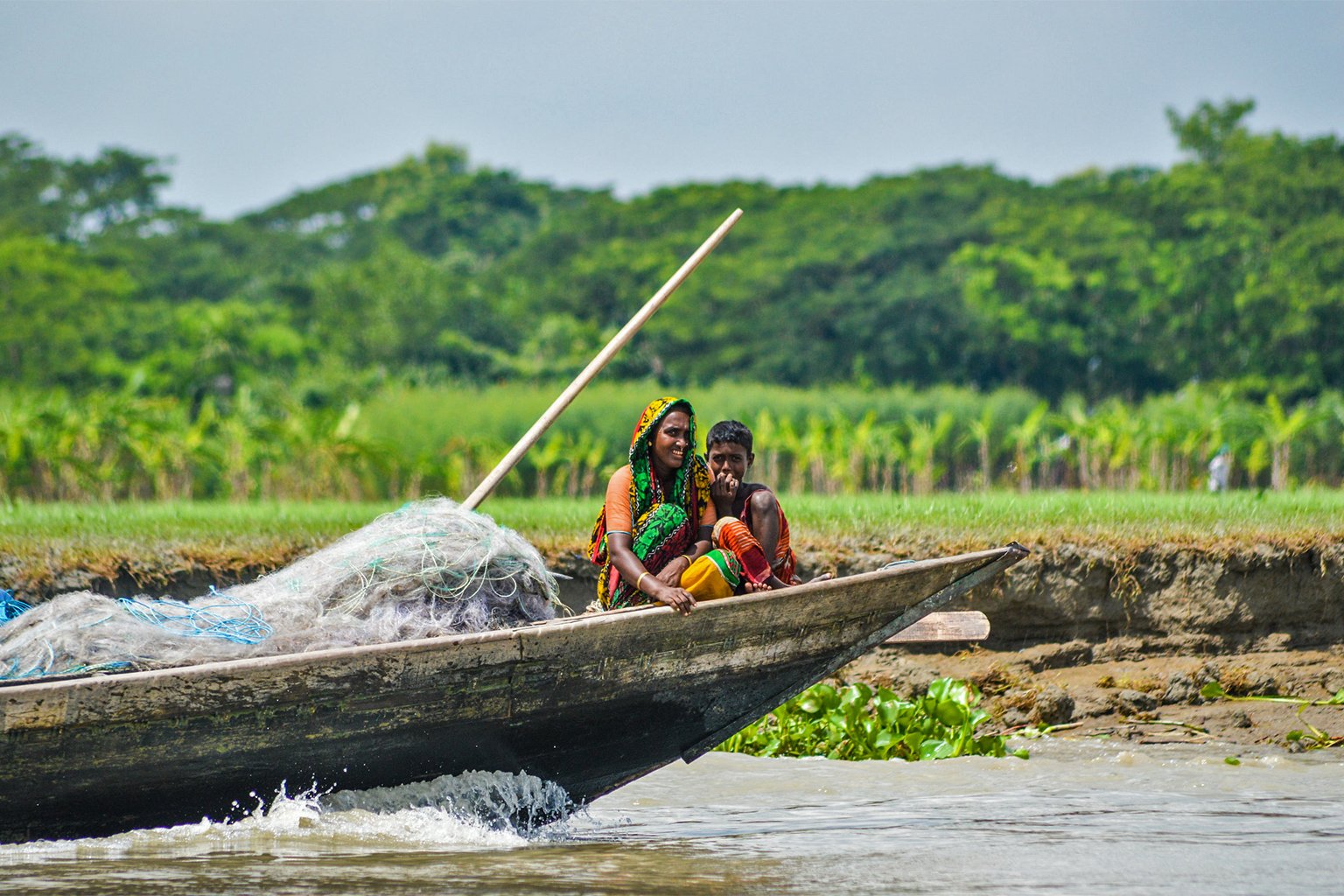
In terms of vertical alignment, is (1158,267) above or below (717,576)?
above

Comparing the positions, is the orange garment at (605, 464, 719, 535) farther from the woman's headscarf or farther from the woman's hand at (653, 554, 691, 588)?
the woman's hand at (653, 554, 691, 588)

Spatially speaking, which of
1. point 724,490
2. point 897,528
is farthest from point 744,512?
point 897,528

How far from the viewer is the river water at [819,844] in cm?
433

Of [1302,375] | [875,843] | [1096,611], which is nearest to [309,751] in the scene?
[875,843]

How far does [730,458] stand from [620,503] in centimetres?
44

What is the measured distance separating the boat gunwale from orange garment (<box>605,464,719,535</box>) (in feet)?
1.21

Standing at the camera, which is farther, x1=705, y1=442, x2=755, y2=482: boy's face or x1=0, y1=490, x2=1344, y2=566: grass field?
x1=0, y1=490, x2=1344, y2=566: grass field

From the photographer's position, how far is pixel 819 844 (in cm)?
499

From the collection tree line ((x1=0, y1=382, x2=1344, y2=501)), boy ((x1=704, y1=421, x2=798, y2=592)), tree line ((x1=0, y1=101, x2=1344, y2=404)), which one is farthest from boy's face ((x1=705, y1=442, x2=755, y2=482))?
tree line ((x1=0, y1=101, x2=1344, y2=404))

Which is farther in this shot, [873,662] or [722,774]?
[873,662]

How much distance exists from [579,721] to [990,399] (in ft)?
77.9

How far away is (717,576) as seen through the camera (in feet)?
16.1

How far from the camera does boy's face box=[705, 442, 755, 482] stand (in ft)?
17.0

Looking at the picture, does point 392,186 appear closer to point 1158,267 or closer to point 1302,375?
point 1158,267
